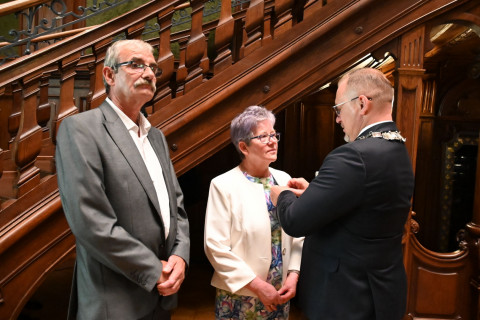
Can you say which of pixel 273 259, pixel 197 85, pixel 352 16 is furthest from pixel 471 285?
pixel 197 85

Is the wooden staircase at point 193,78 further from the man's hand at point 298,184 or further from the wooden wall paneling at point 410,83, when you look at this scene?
the man's hand at point 298,184

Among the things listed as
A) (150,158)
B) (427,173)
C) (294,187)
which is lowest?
(427,173)

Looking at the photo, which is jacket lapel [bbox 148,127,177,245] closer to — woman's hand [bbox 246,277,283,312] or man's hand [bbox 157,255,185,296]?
man's hand [bbox 157,255,185,296]

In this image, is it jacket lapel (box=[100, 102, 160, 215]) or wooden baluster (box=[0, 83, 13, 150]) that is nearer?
jacket lapel (box=[100, 102, 160, 215])

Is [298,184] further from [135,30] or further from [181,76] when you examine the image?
[135,30]

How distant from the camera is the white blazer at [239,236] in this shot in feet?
6.56

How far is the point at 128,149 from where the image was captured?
5.52ft

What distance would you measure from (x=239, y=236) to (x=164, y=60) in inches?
44.5

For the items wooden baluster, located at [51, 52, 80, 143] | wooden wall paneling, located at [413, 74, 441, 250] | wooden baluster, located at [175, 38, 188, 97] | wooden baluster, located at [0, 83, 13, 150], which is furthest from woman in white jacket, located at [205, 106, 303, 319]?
wooden baluster, located at [0, 83, 13, 150]

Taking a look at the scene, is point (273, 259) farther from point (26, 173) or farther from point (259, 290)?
point (26, 173)

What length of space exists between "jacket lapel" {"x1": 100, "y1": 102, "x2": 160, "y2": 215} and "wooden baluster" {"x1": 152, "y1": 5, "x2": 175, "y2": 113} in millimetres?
780

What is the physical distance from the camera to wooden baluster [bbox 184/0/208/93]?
8.26 ft

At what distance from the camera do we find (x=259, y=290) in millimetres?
1967

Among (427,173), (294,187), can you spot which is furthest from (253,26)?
(427,173)
